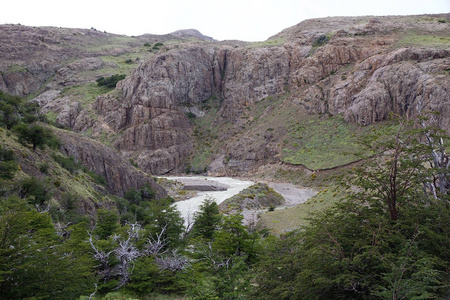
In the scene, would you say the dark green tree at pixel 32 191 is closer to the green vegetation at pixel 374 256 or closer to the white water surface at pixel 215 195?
the white water surface at pixel 215 195

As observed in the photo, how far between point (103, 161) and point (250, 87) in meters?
49.6

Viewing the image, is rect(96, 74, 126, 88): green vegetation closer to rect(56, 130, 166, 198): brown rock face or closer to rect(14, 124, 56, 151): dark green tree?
rect(56, 130, 166, 198): brown rock face

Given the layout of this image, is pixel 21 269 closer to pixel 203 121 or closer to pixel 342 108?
pixel 342 108

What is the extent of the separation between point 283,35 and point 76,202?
8119cm

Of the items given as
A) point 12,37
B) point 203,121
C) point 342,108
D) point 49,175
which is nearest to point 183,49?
point 203,121

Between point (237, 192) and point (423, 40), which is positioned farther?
point (423, 40)

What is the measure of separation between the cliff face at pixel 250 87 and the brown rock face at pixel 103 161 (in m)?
30.4

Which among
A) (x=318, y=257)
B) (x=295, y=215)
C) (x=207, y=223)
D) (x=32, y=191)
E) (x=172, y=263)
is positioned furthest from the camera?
(x=295, y=215)

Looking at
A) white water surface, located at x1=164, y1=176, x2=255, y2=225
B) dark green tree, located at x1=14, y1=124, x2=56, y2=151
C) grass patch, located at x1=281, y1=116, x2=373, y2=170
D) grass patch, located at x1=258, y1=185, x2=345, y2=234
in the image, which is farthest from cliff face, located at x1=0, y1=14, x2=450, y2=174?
dark green tree, located at x1=14, y1=124, x2=56, y2=151

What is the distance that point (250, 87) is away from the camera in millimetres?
73938

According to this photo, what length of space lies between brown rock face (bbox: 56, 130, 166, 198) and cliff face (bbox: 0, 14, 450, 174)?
30.4m

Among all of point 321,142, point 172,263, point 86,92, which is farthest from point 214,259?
point 86,92

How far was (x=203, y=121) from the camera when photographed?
76.2 metres

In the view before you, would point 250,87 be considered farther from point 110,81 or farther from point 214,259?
point 214,259
